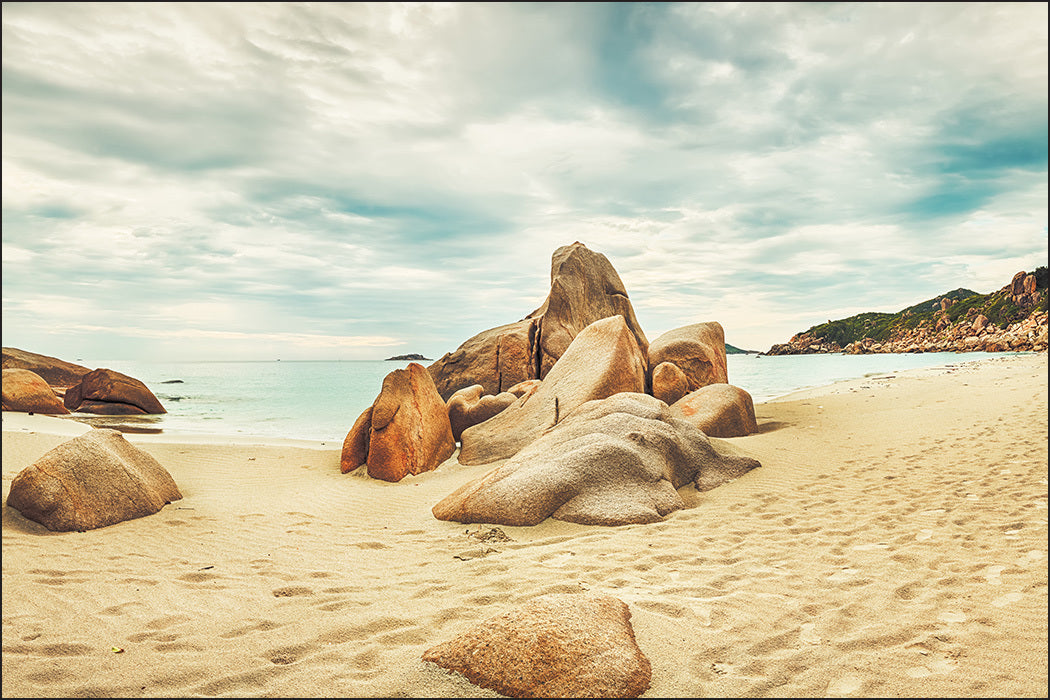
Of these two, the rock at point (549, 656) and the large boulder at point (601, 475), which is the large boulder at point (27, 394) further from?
the rock at point (549, 656)

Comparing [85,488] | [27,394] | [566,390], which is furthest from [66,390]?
[566,390]

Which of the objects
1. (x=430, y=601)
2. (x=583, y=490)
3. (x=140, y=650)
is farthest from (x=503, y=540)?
(x=140, y=650)

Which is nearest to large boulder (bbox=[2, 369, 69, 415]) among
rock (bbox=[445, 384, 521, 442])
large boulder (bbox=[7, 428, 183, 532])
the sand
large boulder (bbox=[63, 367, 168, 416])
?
large boulder (bbox=[63, 367, 168, 416])

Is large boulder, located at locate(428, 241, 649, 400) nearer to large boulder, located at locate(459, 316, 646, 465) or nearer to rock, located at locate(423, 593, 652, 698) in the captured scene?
large boulder, located at locate(459, 316, 646, 465)

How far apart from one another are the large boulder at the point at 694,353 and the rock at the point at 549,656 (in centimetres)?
1254

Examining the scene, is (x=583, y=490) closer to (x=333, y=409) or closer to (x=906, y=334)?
(x=333, y=409)

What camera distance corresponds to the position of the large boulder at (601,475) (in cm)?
610

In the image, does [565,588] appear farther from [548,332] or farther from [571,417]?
[548,332]

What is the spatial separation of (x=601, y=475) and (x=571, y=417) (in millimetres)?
2085

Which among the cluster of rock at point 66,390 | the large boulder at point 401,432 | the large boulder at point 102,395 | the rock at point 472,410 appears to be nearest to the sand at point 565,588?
the large boulder at point 401,432

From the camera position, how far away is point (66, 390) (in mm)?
22219

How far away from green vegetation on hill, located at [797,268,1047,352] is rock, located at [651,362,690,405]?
6018cm

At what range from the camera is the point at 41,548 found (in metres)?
4.72

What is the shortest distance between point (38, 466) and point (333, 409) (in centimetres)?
1975
